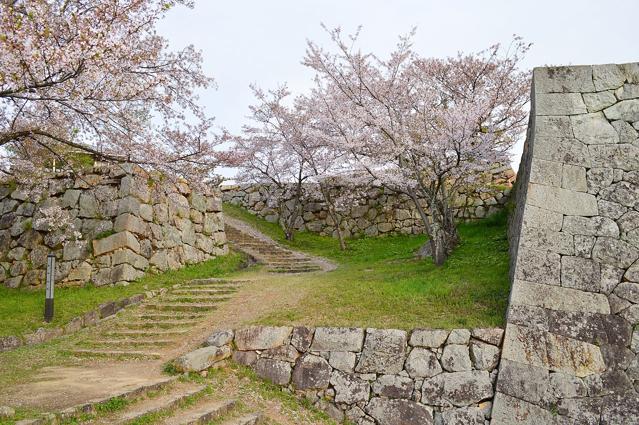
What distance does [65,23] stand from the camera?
5750 millimetres

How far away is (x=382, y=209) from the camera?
16781mm

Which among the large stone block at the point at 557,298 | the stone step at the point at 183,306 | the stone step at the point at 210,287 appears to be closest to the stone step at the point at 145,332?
the stone step at the point at 183,306

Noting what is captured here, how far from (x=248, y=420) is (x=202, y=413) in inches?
21.5

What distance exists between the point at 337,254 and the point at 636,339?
9.41 meters

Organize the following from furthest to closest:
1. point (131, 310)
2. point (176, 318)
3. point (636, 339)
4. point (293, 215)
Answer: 1. point (293, 215)
2. point (131, 310)
3. point (176, 318)
4. point (636, 339)

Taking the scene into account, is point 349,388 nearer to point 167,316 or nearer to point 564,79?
point 167,316

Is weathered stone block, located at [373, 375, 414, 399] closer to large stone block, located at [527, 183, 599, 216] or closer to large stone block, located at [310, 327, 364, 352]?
large stone block, located at [310, 327, 364, 352]

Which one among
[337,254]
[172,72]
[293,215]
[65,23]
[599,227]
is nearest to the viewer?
[65,23]

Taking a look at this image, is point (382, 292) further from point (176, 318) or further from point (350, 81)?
point (350, 81)

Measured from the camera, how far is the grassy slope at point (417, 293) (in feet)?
23.1

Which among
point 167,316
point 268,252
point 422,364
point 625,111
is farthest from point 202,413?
point 268,252

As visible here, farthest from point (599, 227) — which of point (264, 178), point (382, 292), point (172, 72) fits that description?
point (264, 178)

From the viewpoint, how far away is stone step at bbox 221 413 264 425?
5594 millimetres

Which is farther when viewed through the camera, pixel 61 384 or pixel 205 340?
pixel 205 340
